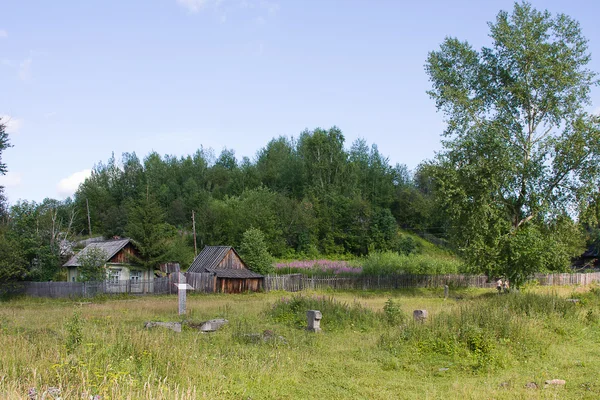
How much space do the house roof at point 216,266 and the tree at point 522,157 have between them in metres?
18.4

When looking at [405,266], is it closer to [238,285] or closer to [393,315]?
[238,285]

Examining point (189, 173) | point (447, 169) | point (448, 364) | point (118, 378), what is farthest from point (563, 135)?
point (189, 173)

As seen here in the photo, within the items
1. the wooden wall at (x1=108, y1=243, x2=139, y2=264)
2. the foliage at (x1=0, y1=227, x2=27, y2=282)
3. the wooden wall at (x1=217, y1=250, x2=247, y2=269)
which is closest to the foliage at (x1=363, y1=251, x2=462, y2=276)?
the wooden wall at (x1=217, y1=250, x2=247, y2=269)

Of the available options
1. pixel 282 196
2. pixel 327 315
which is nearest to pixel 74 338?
pixel 327 315

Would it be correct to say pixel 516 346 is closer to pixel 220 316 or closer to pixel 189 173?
pixel 220 316

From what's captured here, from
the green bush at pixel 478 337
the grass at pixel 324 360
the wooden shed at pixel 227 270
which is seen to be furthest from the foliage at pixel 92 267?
the green bush at pixel 478 337

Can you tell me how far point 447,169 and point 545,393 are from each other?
943 inches

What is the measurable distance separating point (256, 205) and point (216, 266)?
103ft

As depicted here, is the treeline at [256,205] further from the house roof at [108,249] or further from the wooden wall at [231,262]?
the wooden wall at [231,262]

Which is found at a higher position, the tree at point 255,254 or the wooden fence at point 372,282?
the tree at point 255,254

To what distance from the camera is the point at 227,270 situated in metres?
42.3

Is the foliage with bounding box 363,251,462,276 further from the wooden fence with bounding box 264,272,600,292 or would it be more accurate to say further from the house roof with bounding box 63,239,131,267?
the house roof with bounding box 63,239,131,267

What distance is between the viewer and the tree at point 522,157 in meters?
30.7

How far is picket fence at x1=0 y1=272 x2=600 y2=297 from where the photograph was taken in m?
36.7
